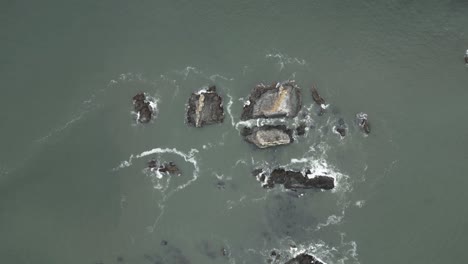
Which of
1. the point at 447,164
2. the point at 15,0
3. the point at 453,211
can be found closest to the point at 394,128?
the point at 447,164

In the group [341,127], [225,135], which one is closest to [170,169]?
[225,135]

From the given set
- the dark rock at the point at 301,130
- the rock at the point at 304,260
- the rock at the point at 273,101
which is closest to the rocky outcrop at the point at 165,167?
the rock at the point at 273,101

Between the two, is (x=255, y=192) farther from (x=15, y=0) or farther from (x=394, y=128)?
(x=15, y=0)

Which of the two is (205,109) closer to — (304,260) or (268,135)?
(268,135)

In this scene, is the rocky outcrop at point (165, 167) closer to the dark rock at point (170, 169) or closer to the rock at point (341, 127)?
the dark rock at point (170, 169)

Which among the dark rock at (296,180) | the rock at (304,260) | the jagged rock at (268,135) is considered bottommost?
the rock at (304,260)
